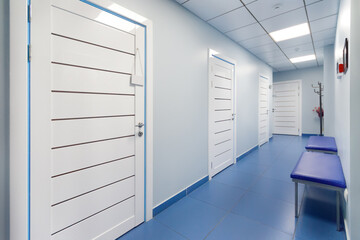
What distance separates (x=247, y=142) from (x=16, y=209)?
14.3 ft

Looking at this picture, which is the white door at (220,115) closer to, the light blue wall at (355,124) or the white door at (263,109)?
the light blue wall at (355,124)

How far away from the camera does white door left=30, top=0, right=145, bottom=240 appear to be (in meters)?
1.22

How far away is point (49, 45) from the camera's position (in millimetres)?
1244

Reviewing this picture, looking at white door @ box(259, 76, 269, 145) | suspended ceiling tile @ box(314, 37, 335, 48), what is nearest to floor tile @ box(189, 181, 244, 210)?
white door @ box(259, 76, 269, 145)

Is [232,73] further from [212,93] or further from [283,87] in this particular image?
[283,87]

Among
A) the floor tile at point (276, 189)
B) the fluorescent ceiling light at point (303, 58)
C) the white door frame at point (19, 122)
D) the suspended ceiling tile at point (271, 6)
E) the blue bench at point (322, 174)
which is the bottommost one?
the floor tile at point (276, 189)

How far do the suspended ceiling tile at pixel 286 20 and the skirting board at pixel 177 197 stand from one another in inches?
112

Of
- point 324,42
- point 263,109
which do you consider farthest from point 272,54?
point 263,109

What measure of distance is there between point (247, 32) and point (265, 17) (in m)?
0.54

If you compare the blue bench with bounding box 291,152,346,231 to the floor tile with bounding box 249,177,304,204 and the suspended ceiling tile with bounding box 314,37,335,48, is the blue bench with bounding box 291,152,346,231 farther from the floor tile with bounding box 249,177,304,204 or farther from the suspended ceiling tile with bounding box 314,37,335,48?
the suspended ceiling tile with bounding box 314,37,335,48

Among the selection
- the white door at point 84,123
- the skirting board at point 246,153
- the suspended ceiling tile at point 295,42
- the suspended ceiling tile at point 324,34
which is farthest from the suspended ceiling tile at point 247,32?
the skirting board at point 246,153

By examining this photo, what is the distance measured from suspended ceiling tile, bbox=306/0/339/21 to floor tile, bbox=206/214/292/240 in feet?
9.86

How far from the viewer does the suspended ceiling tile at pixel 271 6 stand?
2.38m

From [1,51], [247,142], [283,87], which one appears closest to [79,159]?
[1,51]
